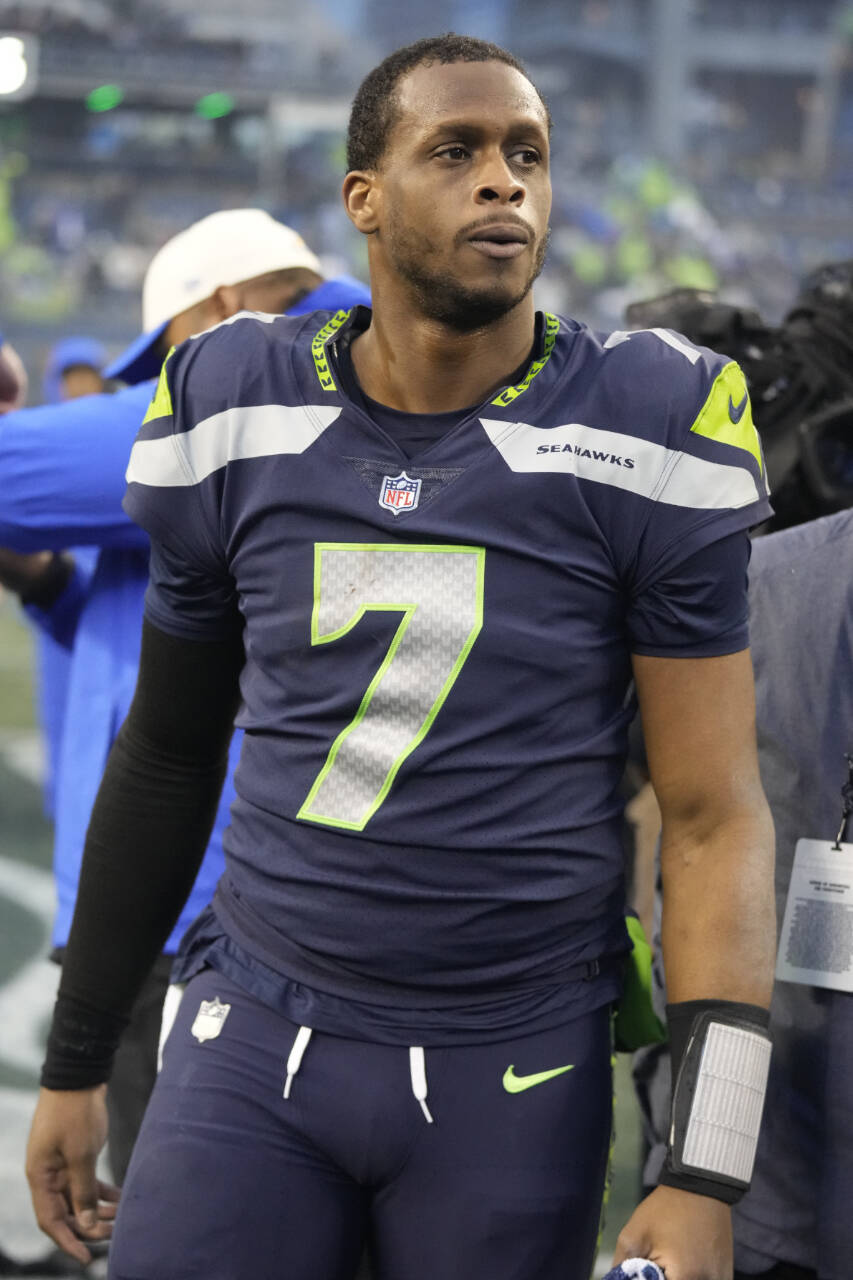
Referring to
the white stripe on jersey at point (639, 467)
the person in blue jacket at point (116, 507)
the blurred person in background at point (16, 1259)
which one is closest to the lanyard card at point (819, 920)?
the white stripe on jersey at point (639, 467)

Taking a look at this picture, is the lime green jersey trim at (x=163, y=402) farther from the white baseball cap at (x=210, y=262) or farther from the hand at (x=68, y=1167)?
the white baseball cap at (x=210, y=262)

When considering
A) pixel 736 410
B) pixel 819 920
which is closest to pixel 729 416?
pixel 736 410

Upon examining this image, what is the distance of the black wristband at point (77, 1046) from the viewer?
6.44 feet

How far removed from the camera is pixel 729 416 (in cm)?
161

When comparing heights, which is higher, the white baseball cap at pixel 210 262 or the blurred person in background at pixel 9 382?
the white baseball cap at pixel 210 262

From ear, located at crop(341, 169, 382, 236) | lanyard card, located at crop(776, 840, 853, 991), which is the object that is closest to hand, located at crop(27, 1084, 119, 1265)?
lanyard card, located at crop(776, 840, 853, 991)

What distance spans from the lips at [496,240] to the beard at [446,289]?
3 cm

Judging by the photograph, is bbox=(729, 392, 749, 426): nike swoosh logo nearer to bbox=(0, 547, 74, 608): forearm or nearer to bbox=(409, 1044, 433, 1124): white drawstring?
bbox=(409, 1044, 433, 1124): white drawstring

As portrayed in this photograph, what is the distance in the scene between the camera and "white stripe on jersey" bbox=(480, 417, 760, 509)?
5.14 ft

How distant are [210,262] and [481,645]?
1.51m

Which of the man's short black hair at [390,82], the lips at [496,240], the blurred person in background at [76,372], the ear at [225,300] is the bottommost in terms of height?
the lips at [496,240]

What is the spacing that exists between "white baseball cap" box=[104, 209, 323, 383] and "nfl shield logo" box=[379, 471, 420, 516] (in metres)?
1.33

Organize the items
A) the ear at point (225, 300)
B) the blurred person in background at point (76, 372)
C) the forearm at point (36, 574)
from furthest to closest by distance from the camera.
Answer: the blurred person in background at point (76, 372), the forearm at point (36, 574), the ear at point (225, 300)

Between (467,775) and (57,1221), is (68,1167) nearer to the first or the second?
(57,1221)
